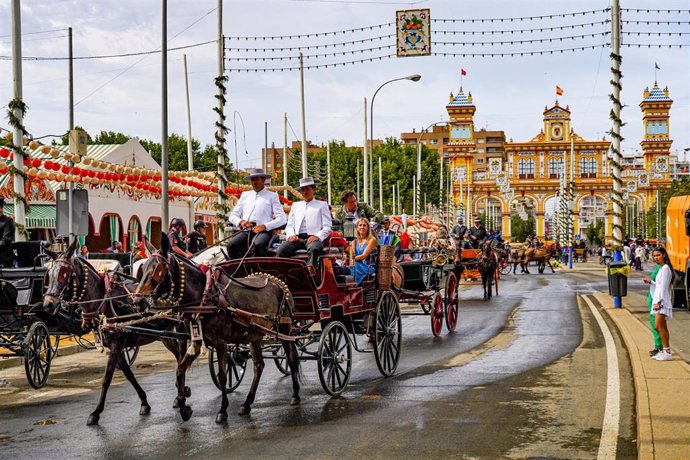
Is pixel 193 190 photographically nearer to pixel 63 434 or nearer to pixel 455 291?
pixel 455 291

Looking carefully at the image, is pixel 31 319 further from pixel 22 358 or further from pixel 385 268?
pixel 385 268

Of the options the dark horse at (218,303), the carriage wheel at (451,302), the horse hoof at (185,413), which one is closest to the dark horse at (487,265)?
the carriage wheel at (451,302)

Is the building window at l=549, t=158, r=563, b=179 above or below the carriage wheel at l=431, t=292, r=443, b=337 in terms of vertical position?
above

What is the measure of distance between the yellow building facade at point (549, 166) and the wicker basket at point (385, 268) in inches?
3947

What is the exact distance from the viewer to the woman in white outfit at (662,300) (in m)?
13.1

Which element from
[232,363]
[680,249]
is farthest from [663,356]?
[680,249]

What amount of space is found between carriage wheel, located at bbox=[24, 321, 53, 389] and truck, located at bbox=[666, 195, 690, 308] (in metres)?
16.7

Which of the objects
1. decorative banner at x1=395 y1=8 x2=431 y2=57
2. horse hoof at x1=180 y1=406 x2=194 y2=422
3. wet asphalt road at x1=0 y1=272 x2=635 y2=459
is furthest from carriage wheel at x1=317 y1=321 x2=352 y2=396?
decorative banner at x1=395 y1=8 x2=431 y2=57

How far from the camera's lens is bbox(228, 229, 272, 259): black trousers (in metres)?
11.3

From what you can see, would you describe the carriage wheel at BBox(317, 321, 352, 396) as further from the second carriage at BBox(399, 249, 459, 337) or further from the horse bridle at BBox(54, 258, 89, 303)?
the second carriage at BBox(399, 249, 459, 337)

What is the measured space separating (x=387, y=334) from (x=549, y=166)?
4511 inches

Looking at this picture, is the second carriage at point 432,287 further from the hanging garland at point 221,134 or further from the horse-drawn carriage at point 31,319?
the hanging garland at point 221,134

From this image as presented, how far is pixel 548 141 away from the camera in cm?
12438

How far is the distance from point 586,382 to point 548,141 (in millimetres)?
116042
